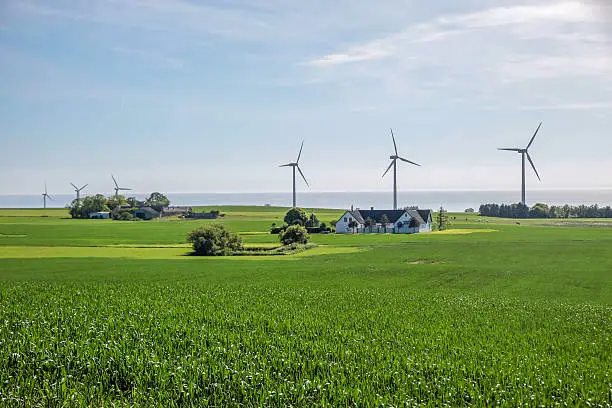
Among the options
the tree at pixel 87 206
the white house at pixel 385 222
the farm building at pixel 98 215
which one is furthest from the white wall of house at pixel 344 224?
the tree at pixel 87 206

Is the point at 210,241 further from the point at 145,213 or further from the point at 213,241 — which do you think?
the point at 145,213

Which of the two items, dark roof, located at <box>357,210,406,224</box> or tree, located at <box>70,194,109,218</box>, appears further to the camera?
tree, located at <box>70,194,109,218</box>

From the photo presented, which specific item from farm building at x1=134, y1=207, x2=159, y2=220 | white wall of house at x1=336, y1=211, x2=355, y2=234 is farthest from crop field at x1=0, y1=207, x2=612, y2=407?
farm building at x1=134, y1=207, x2=159, y2=220

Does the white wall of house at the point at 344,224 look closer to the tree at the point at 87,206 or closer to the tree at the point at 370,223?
the tree at the point at 370,223

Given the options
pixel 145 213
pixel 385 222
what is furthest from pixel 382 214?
pixel 145 213

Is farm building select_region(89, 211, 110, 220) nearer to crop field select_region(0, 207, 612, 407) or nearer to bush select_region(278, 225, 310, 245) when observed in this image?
bush select_region(278, 225, 310, 245)
